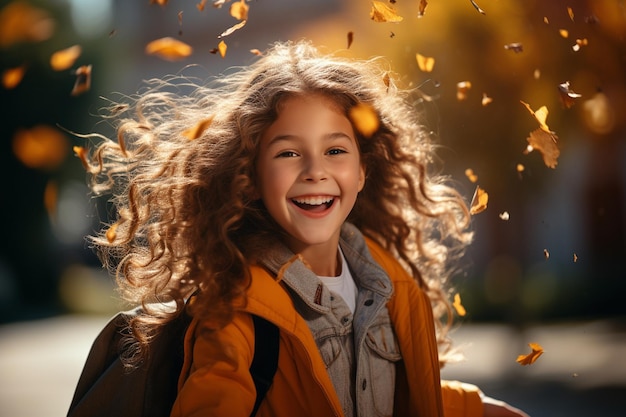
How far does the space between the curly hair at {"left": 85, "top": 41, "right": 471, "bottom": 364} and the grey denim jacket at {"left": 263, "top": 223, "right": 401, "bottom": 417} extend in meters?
0.19

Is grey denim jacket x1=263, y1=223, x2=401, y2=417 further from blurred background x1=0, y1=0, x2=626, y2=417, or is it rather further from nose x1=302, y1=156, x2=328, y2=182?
blurred background x1=0, y1=0, x2=626, y2=417

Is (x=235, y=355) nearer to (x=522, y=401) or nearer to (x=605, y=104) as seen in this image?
(x=522, y=401)

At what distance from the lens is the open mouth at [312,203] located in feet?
9.75

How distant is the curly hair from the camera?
115 inches

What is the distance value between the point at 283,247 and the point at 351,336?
1.37 ft

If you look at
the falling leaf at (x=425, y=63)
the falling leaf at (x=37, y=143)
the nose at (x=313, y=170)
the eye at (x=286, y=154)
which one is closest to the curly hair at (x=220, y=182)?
the eye at (x=286, y=154)

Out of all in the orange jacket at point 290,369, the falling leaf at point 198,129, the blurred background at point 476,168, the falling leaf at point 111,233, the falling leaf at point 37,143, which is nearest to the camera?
the orange jacket at point 290,369

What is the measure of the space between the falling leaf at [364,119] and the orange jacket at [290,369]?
63 centimetres

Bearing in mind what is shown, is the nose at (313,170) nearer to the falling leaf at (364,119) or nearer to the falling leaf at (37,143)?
the falling leaf at (364,119)

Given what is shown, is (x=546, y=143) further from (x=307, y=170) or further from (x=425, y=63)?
(x=425, y=63)

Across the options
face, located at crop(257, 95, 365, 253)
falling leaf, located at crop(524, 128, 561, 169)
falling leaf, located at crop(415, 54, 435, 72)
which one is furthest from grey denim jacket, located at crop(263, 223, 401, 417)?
falling leaf, located at crop(415, 54, 435, 72)

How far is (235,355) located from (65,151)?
16.8 m

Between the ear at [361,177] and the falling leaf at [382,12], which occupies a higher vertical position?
the falling leaf at [382,12]

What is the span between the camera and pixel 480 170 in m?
7.12
